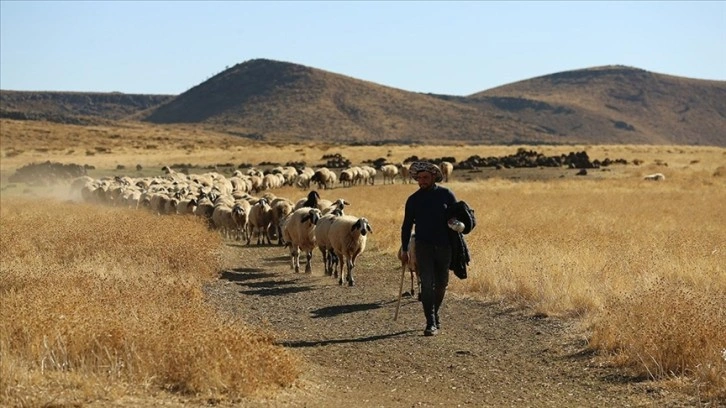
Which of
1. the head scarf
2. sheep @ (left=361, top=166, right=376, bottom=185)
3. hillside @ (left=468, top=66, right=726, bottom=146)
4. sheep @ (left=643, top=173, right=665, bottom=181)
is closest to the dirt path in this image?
the head scarf

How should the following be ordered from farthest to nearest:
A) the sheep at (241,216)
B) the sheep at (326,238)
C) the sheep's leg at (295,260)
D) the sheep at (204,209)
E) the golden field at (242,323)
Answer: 1. the sheep at (204,209)
2. the sheep at (241,216)
3. the sheep's leg at (295,260)
4. the sheep at (326,238)
5. the golden field at (242,323)

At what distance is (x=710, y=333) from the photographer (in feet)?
27.5

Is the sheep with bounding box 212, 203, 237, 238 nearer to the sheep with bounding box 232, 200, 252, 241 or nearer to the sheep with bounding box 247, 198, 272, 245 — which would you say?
the sheep with bounding box 232, 200, 252, 241

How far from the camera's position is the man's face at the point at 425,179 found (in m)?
10.4

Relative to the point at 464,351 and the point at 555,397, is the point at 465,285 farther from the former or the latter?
the point at 555,397

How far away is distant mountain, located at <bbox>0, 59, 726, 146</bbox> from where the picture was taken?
140 meters

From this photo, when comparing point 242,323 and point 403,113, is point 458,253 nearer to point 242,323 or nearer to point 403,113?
point 242,323

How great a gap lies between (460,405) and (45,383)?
3.72m

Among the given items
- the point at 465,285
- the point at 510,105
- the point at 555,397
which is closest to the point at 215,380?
the point at 555,397

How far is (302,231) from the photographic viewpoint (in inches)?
662

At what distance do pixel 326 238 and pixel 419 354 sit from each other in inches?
260

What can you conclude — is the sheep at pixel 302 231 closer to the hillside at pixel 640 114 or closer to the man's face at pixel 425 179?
the man's face at pixel 425 179

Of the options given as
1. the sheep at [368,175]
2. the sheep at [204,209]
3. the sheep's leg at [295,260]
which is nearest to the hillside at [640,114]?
the sheep at [368,175]

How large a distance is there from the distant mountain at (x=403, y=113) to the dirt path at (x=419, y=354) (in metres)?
115
